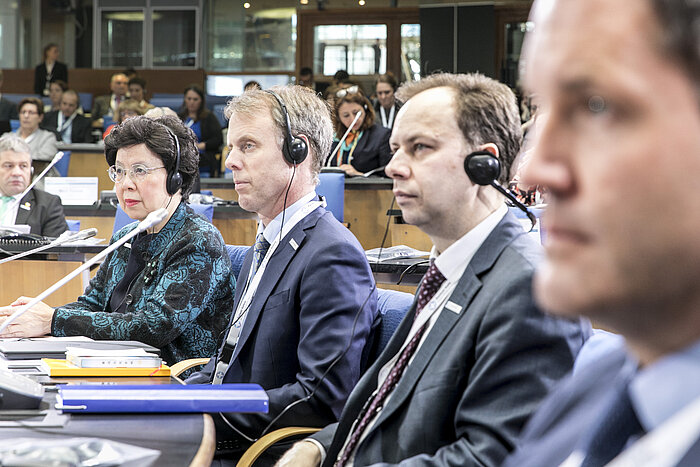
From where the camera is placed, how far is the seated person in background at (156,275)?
2230 mm

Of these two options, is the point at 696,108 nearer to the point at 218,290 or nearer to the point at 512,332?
the point at 512,332

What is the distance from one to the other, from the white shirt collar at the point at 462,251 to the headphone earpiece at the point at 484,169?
Result: 0.24 feet

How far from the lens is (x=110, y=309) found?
252 cm

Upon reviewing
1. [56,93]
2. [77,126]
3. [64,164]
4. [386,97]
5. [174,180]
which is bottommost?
[64,164]

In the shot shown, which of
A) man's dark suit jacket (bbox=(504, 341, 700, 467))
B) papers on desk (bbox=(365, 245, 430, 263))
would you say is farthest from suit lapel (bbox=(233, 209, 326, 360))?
man's dark suit jacket (bbox=(504, 341, 700, 467))

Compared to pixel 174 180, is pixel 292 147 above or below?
above

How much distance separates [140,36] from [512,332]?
12.3 metres

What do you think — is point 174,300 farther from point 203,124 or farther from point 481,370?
point 203,124

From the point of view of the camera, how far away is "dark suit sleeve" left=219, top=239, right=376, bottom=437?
1.81 metres

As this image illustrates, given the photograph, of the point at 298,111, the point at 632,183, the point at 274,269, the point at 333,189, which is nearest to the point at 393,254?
the point at 298,111

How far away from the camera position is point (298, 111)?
7.45 feet

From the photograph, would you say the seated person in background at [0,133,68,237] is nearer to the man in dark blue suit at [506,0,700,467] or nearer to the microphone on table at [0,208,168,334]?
the microphone on table at [0,208,168,334]

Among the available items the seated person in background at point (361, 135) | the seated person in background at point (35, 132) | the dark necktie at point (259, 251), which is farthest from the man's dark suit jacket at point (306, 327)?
the seated person in background at point (35, 132)

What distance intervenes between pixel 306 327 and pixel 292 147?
0.55m
